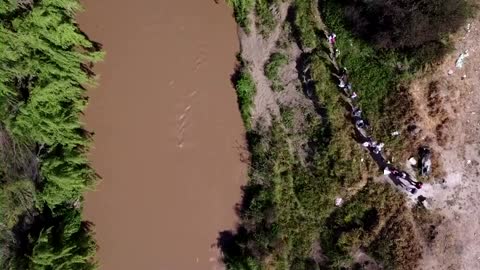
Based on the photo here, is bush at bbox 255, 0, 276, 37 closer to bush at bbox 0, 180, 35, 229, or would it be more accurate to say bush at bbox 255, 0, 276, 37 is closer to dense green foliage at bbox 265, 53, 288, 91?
dense green foliage at bbox 265, 53, 288, 91

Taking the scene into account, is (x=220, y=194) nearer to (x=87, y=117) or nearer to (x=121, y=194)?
(x=121, y=194)

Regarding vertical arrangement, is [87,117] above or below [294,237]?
above

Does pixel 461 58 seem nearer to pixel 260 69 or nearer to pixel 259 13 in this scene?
pixel 260 69

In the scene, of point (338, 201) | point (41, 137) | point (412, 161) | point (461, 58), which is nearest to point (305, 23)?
point (461, 58)

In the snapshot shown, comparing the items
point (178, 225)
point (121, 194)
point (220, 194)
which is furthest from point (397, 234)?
point (121, 194)

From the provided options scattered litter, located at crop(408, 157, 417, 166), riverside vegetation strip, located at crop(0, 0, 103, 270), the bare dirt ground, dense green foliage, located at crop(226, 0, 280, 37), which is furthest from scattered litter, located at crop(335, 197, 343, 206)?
Answer: riverside vegetation strip, located at crop(0, 0, 103, 270)

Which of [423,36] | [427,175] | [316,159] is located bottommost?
[427,175]
